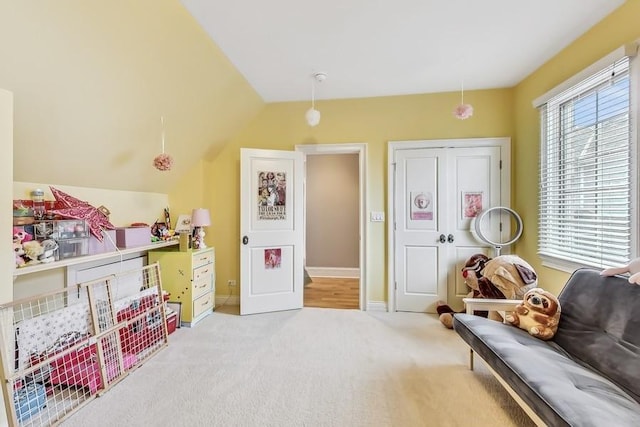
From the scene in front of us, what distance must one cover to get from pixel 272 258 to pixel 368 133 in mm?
1892

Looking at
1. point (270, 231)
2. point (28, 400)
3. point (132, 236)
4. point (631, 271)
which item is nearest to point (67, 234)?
point (132, 236)

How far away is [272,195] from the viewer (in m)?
3.36

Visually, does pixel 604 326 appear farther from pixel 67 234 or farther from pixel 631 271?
pixel 67 234

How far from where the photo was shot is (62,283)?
221 cm

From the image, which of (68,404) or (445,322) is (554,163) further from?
(68,404)

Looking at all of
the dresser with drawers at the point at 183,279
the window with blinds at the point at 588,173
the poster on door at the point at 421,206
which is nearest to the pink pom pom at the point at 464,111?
the window with blinds at the point at 588,173

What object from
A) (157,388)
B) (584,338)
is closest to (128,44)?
(157,388)

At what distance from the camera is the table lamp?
3.10 meters

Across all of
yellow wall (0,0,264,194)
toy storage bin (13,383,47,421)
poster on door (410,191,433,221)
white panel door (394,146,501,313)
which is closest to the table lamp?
yellow wall (0,0,264,194)

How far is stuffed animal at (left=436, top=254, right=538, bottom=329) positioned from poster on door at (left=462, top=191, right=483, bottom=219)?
1.66ft

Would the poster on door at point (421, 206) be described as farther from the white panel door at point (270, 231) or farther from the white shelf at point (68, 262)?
the white shelf at point (68, 262)

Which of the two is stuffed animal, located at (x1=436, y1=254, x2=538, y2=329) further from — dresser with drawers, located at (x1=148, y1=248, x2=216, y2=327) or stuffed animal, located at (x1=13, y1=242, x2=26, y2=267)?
stuffed animal, located at (x1=13, y1=242, x2=26, y2=267)

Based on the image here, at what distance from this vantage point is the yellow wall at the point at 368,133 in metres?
3.25

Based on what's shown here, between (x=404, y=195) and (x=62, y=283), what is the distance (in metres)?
3.29
